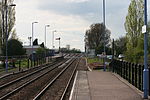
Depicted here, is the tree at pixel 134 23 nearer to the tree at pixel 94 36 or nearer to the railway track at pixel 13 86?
the railway track at pixel 13 86

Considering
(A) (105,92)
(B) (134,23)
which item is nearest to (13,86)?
(A) (105,92)

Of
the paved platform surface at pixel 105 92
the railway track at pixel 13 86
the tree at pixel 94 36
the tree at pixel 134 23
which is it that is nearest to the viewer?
the paved platform surface at pixel 105 92

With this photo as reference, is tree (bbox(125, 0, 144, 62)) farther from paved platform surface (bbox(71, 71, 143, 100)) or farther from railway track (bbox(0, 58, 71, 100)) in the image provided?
paved platform surface (bbox(71, 71, 143, 100))

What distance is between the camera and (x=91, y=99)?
14141 millimetres

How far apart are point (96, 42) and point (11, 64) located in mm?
74697

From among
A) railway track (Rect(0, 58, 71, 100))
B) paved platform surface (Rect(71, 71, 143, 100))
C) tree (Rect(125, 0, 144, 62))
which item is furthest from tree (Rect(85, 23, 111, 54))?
paved platform surface (Rect(71, 71, 143, 100))

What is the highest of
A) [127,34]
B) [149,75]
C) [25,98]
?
[127,34]

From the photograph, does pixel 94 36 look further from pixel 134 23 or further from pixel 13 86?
pixel 13 86

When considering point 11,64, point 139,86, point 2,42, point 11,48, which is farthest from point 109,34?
point 139,86

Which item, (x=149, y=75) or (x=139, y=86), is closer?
(x=149, y=75)

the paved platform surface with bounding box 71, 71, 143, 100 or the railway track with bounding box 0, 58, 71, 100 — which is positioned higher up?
the paved platform surface with bounding box 71, 71, 143, 100

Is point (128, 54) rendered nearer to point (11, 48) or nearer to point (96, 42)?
point (11, 48)

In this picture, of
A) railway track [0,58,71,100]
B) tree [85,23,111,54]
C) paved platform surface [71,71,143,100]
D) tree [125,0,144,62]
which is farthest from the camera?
tree [85,23,111,54]

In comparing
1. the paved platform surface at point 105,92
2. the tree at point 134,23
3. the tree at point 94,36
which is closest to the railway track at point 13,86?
the paved platform surface at point 105,92
